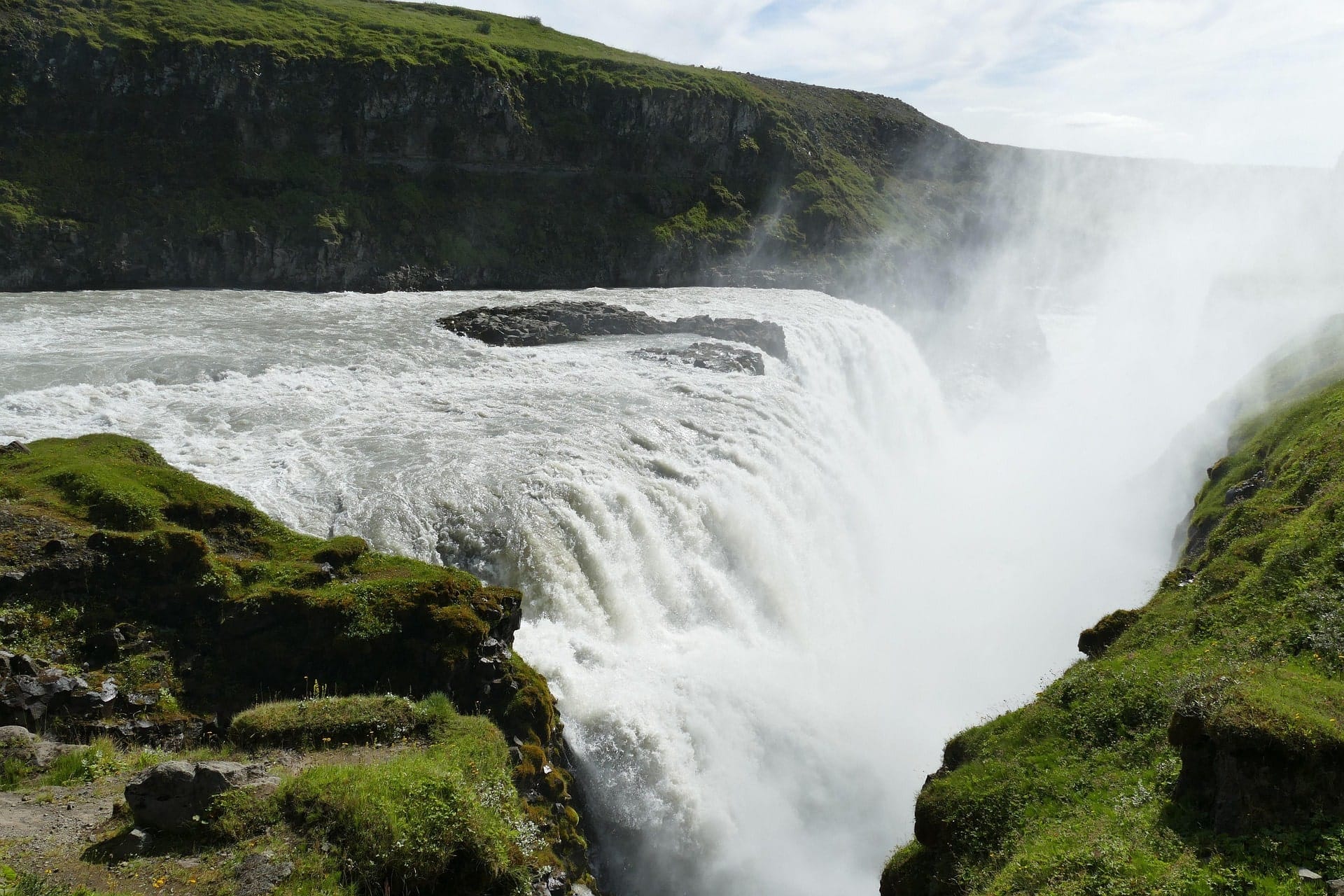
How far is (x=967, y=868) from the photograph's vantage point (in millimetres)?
8883

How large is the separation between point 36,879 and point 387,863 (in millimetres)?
2561

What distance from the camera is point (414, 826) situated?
7.83 meters

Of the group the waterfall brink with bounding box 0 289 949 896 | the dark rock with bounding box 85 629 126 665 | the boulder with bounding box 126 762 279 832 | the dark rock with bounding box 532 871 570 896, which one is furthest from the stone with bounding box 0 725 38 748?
the waterfall brink with bounding box 0 289 949 896

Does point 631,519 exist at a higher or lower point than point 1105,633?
lower

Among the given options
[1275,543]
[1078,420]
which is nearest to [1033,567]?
[1275,543]

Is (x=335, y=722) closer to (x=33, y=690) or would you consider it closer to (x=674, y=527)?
(x=33, y=690)

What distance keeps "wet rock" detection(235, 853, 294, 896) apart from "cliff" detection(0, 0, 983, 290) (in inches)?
1677

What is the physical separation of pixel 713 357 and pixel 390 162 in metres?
35.2

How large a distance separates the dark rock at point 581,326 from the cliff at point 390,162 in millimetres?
16514

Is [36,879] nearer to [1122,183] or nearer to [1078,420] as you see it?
→ [1078,420]

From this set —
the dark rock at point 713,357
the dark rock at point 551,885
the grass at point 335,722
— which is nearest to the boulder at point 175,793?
the grass at point 335,722

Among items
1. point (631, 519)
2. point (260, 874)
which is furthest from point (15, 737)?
point (631, 519)

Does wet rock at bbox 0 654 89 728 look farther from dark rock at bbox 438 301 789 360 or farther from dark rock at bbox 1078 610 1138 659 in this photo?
dark rock at bbox 438 301 789 360

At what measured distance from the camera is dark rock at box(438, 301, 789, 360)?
115 ft
